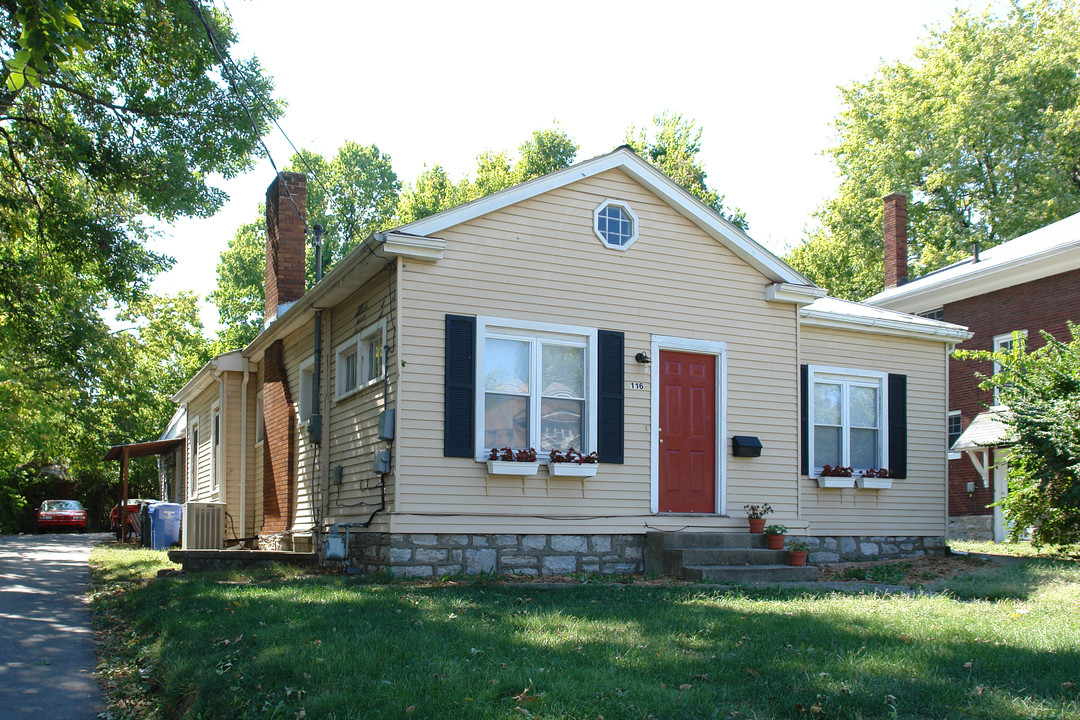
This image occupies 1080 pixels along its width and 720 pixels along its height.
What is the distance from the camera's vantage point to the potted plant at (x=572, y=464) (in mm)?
10445

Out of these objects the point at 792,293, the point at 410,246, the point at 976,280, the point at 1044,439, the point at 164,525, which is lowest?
the point at 164,525

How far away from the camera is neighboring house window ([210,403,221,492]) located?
1777 cm

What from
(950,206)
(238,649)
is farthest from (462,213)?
(950,206)

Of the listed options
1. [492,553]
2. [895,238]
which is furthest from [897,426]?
[895,238]

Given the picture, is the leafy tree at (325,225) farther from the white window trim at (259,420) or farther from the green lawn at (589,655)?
the green lawn at (589,655)

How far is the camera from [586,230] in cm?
1129

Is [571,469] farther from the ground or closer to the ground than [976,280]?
closer to the ground

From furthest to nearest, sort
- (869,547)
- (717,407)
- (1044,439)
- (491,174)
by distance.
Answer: (491,174) < (869,547) < (1044,439) < (717,407)

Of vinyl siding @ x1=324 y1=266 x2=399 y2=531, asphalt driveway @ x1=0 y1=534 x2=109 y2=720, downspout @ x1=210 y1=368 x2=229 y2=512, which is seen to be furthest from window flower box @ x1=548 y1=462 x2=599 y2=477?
downspout @ x1=210 y1=368 x2=229 y2=512

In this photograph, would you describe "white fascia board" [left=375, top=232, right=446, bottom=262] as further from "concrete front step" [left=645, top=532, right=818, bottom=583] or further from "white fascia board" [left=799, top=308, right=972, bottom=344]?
→ "white fascia board" [left=799, top=308, right=972, bottom=344]

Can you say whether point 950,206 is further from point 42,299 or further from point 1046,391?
point 42,299

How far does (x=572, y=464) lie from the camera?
1049cm

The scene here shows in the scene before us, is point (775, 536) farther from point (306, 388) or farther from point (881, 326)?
point (306, 388)

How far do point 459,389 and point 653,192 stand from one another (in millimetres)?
3728
